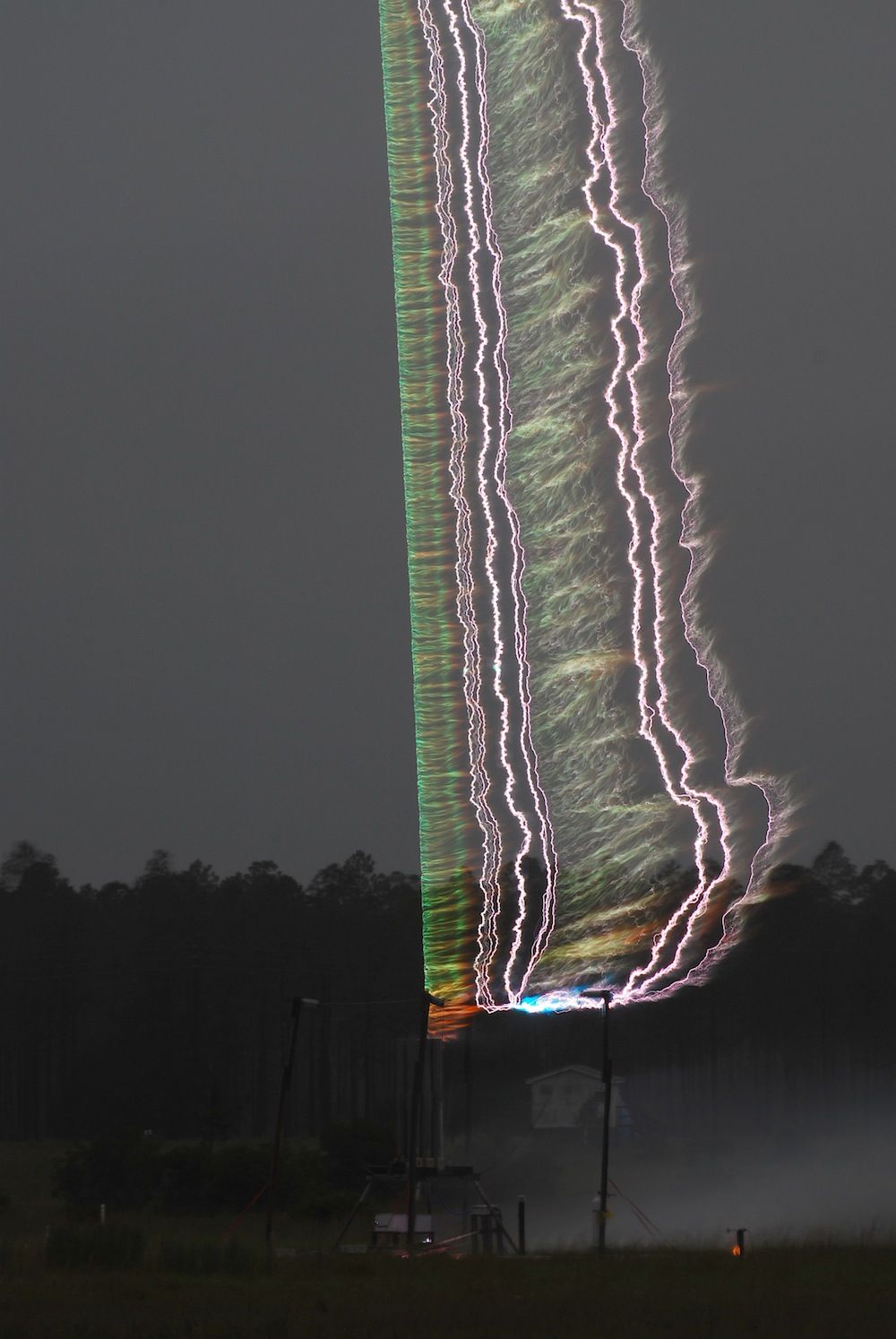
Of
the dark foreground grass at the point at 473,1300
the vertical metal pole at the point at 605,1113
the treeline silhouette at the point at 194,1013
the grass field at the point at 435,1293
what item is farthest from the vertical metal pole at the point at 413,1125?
the treeline silhouette at the point at 194,1013

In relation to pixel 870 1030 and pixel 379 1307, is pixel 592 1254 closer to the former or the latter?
pixel 379 1307

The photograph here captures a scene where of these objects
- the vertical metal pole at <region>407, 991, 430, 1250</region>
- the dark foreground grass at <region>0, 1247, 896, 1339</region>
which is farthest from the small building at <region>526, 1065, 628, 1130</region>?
the dark foreground grass at <region>0, 1247, 896, 1339</region>

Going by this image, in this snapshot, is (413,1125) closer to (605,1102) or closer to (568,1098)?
(605,1102)

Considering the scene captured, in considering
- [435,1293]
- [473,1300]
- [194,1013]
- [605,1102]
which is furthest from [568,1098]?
[473,1300]

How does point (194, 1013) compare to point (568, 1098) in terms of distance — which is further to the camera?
point (194, 1013)

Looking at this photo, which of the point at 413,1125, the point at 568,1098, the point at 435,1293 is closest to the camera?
the point at 435,1293

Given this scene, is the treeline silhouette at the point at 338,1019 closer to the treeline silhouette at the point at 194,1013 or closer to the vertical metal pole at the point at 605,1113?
the treeline silhouette at the point at 194,1013

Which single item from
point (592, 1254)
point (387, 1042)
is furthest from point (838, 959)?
point (592, 1254)

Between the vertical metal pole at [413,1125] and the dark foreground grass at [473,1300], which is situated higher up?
the vertical metal pole at [413,1125]

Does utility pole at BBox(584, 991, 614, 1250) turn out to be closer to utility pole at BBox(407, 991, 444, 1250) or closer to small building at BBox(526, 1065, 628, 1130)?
utility pole at BBox(407, 991, 444, 1250)
